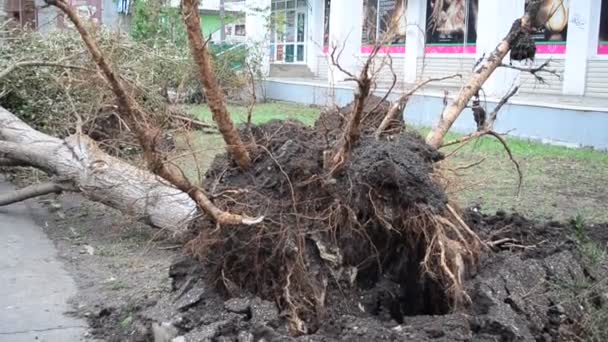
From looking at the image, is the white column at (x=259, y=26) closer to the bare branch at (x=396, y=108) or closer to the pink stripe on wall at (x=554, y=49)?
the pink stripe on wall at (x=554, y=49)

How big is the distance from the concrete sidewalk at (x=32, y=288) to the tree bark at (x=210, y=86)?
1.49 m

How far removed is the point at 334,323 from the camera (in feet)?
13.0

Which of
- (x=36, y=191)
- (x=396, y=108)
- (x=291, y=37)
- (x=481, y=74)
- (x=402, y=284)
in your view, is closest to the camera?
(x=402, y=284)

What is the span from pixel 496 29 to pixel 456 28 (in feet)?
20.8

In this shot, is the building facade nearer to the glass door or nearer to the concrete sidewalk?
the glass door

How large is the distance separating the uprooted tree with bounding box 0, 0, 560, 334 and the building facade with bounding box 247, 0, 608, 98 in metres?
6.63

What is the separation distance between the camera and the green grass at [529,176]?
19.5 ft

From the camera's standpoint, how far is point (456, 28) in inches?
864

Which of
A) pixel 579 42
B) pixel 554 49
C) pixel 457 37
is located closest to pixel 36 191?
pixel 579 42

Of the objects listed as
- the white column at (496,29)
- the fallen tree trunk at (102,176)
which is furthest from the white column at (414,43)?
the fallen tree trunk at (102,176)

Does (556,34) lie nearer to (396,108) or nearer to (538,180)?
(538,180)

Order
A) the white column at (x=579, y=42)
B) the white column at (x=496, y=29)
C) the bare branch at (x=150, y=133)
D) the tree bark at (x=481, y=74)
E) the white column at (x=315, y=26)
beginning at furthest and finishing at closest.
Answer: the white column at (x=315, y=26)
the white column at (x=579, y=42)
the white column at (x=496, y=29)
the tree bark at (x=481, y=74)
the bare branch at (x=150, y=133)

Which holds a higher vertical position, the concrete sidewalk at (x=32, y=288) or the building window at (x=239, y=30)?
the building window at (x=239, y=30)

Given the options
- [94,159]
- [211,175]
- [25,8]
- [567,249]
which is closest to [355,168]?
[211,175]
